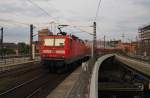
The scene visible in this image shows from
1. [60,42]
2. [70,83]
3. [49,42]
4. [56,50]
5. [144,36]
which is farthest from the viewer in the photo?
[144,36]

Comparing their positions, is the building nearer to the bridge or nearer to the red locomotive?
the bridge

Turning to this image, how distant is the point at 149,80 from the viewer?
37.6 metres

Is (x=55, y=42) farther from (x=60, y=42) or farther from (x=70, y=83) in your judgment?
(x=70, y=83)

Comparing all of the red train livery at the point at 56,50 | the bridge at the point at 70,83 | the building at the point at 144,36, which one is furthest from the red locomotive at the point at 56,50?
the building at the point at 144,36

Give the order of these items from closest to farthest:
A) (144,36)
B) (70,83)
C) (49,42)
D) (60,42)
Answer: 1. (70,83)
2. (60,42)
3. (49,42)
4. (144,36)

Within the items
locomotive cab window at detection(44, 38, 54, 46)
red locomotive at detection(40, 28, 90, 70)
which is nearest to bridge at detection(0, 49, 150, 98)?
red locomotive at detection(40, 28, 90, 70)

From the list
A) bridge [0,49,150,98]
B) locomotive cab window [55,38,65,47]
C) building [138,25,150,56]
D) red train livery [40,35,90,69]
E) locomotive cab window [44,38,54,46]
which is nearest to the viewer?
bridge [0,49,150,98]

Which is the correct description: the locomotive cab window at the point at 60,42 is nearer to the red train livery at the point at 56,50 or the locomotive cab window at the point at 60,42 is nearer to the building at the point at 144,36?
the red train livery at the point at 56,50

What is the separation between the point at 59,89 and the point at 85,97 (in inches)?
265

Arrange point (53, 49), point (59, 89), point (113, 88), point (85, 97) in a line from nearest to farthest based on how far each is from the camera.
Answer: point (85, 97) < point (59, 89) < point (53, 49) < point (113, 88)

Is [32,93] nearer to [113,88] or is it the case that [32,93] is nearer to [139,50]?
[113,88]

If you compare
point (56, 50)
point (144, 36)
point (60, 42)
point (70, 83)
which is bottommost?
point (70, 83)

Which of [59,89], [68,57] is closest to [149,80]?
[68,57]

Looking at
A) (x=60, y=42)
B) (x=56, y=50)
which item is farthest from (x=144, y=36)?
(x=56, y=50)
